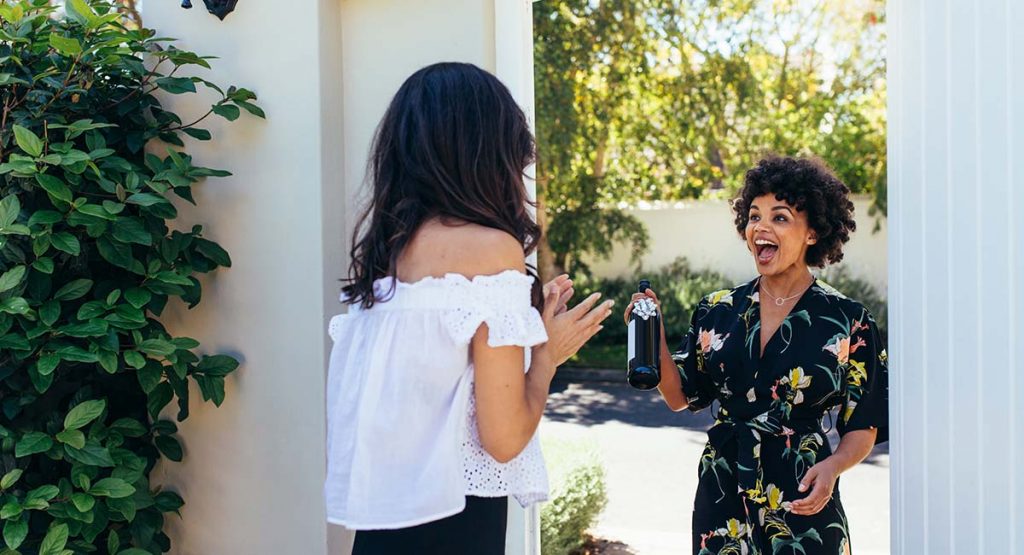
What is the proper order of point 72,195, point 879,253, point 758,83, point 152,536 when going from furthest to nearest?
point 879,253 → point 758,83 → point 152,536 → point 72,195

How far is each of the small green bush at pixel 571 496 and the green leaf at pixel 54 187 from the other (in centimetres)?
272

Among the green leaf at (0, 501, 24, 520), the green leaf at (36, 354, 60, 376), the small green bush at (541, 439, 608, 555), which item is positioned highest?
the green leaf at (36, 354, 60, 376)

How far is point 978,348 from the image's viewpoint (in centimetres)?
163

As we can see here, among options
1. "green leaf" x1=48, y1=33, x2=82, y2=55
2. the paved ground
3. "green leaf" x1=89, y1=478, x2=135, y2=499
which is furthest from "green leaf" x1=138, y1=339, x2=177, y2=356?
the paved ground

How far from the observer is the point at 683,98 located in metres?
12.1

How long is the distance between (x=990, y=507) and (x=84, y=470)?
84.1 inches

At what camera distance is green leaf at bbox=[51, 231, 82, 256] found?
2.47 metres

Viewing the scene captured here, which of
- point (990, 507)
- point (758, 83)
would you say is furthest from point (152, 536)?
point (758, 83)

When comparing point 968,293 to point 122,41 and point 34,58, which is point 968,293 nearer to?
point 122,41

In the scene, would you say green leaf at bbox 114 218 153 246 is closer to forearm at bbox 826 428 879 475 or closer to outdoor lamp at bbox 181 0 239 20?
outdoor lamp at bbox 181 0 239 20

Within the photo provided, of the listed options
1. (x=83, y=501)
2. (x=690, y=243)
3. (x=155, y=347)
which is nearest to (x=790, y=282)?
(x=155, y=347)

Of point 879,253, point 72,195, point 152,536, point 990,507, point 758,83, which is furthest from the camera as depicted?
point 879,253

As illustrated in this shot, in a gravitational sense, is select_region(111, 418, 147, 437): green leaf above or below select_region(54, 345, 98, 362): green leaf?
below

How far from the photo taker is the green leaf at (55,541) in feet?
8.02
